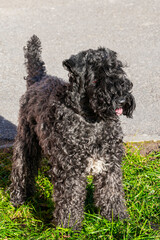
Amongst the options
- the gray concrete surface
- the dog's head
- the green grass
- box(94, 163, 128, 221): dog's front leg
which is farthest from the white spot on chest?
the gray concrete surface

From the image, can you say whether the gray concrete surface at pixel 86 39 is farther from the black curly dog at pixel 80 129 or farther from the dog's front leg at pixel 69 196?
the dog's front leg at pixel 69 196

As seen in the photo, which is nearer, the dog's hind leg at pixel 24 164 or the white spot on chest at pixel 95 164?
the white spot on chest at pixel 95 164

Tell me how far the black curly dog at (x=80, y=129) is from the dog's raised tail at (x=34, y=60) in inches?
6.3

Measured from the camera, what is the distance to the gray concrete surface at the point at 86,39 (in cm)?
531

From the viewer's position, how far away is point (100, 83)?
2.83 m

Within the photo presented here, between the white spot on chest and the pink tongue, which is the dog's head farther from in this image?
the white spot on chest

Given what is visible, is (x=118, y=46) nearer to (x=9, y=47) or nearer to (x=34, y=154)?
(x=9, y=47)

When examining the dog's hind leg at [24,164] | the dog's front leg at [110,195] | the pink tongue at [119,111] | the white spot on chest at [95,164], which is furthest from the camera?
the dog's hind leg at [24,164]

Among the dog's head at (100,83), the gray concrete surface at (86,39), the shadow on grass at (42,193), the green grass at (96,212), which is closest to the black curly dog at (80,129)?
the dog's head at (100,83)

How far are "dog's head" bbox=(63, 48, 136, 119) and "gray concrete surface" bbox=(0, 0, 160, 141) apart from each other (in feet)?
5.91

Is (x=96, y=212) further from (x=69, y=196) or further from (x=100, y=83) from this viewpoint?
(x=100, y=83)

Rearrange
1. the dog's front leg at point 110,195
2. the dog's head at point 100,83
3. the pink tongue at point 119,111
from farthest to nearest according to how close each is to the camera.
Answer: the dog's front leg at point 110,195 → the pink tongue at point 119,111 → the dog's head at point 100,83

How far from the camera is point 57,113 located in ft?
10.3

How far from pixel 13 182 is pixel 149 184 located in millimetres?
1639
